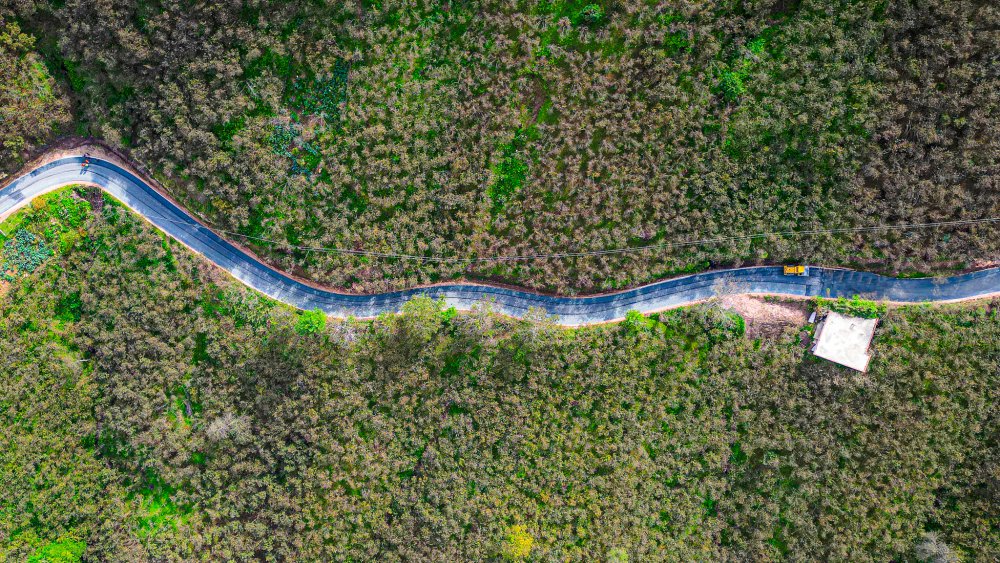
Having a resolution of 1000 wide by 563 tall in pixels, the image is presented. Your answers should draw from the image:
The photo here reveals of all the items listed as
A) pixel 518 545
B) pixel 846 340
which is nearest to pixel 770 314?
pixel 846 340

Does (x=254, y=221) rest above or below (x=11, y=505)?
above

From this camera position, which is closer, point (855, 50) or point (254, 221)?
point (855, 50)

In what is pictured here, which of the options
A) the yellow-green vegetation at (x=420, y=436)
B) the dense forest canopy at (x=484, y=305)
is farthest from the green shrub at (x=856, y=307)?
the yellow-green vegetation at (x=420, y=436)

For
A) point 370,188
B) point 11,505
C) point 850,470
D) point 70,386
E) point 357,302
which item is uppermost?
point 370,188

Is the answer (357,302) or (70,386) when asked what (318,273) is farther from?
(70,386)

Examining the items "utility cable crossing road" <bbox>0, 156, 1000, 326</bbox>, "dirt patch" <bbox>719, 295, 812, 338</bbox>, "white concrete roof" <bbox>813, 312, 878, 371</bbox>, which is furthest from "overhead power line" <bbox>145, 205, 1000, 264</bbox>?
"white concrete roof" <bbox>813, 312, 878, 371</bbox>

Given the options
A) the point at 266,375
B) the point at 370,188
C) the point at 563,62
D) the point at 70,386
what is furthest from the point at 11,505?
the point at 563,62
